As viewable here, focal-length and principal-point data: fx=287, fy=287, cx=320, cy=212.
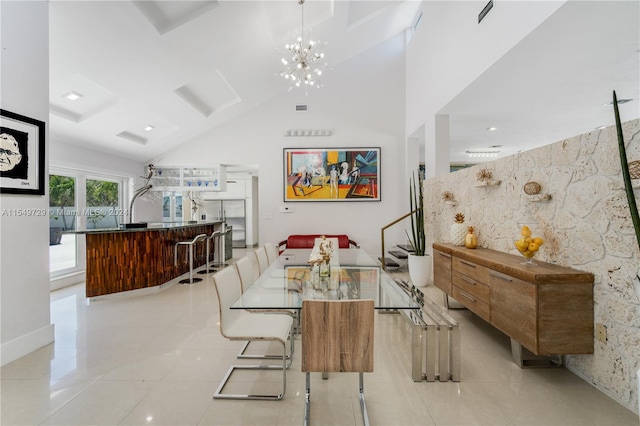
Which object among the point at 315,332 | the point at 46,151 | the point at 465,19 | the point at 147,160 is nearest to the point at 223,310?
the point at 315,332

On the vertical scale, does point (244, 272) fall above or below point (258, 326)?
above

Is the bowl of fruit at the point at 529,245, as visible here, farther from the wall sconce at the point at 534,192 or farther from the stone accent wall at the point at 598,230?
the wall sconce at the point at 534,192

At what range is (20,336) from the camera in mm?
2502

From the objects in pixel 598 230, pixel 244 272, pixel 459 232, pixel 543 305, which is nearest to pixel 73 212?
pixel 244 272

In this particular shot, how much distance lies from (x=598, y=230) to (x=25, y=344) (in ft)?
15.2

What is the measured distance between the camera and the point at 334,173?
22.0 feet

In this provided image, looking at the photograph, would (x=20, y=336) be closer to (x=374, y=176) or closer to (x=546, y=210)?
(x=546, y=210)

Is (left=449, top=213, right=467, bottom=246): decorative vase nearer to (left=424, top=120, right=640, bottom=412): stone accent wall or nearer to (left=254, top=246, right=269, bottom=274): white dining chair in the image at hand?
(left=424, top=120, right=640, bottom=412): stone accent wall

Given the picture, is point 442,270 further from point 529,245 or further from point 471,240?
point 529,245

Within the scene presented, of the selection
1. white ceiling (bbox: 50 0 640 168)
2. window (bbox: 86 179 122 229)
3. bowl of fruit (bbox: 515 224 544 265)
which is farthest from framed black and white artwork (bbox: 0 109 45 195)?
bowl of fruit (bbox: 515 224 544 265)

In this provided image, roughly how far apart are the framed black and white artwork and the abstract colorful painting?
176 inches

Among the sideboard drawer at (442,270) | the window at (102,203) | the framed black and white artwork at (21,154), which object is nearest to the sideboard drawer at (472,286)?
the sideboard drawer at (442,270)

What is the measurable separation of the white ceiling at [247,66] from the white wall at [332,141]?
43cm

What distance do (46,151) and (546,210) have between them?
4.64 meters
